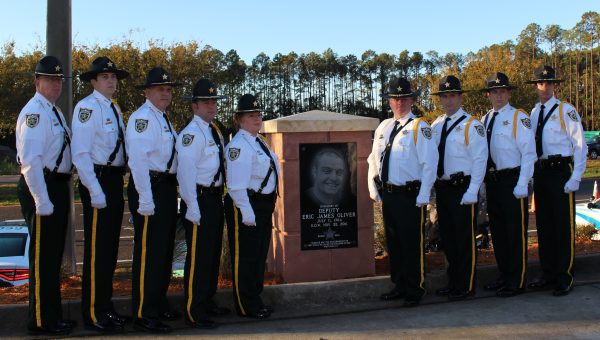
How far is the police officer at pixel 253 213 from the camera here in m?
4.89

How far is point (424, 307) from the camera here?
5.32 m

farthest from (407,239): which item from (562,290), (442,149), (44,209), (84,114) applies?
(44,209)

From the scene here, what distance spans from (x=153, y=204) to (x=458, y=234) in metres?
2.79

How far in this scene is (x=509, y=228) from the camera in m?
5.54

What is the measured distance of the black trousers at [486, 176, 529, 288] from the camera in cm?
549

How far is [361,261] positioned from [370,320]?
995mm

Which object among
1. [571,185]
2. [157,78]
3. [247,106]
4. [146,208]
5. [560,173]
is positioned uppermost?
[157,78]

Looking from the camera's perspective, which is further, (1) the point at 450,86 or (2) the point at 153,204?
(1) the point at 450,86

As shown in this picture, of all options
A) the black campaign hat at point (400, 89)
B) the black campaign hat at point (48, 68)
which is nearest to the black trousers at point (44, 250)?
the black campaign hat at point (48, 68)

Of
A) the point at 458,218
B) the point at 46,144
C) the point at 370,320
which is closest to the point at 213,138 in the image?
the point at 46,144

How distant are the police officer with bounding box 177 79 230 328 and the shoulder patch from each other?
0.69 meters

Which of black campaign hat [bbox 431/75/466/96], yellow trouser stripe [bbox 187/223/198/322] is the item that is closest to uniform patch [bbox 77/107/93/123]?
yellow trouser stripe [bbox 187/223/198/322]

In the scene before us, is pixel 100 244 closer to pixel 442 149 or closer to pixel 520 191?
pixel 442 149

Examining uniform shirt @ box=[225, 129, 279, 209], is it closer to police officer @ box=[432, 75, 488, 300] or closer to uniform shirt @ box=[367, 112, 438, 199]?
uniform shirt @ box=[367, 112, 438, 199]
